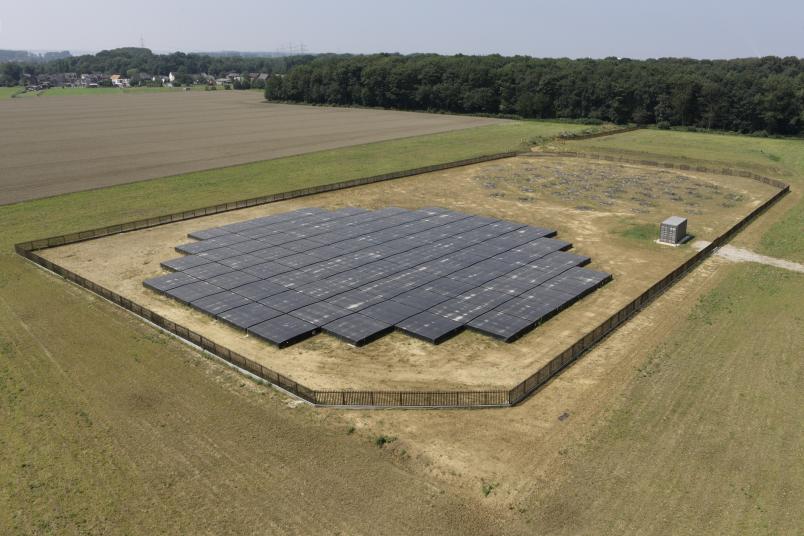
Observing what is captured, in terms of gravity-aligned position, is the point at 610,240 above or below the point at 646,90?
below

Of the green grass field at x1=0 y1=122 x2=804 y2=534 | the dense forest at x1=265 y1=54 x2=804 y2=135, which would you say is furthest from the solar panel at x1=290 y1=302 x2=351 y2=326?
the dense forest at x1=265 y1=54 x2=804 y2=135

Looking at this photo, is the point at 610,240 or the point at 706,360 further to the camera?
the point at 610,240

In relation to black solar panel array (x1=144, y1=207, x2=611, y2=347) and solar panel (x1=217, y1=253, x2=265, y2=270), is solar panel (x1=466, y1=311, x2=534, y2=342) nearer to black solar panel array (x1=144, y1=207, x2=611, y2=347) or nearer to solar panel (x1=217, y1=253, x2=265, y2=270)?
black solar panel array (x1=144, y1=207, x2=611, y2=347)

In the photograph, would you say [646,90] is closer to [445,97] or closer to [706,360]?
[445,97]

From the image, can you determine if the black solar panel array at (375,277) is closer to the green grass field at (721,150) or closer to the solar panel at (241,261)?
the solar panel at (241,261)

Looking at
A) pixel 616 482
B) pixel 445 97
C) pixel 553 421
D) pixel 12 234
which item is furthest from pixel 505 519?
pixel 445 97

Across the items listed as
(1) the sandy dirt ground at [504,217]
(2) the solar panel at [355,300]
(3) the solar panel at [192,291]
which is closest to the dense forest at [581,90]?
(1) the sandy dirt ground at [504,217]
